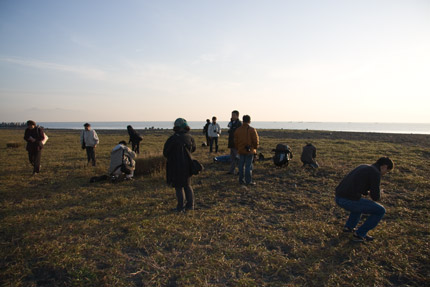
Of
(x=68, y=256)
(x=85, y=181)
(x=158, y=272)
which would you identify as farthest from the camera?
(x=85, y=181)

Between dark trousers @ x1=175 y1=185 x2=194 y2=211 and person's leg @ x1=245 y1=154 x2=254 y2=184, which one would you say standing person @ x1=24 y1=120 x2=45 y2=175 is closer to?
dark trousers @ x1=175 y1=185 x2=194 y2=211

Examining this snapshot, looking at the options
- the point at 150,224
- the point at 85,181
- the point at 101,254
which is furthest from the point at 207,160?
the point at 101,254

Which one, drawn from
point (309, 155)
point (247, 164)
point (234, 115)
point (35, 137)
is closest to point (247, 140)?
point (247, 164)

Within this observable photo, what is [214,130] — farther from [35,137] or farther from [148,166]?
[35,137]

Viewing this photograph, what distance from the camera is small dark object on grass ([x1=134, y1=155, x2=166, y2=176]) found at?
31.7 ft

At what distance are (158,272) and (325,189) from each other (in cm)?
641

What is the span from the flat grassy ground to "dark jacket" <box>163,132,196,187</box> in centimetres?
91

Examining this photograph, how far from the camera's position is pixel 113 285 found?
10.7ft

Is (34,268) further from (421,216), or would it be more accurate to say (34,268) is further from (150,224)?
(421,216)

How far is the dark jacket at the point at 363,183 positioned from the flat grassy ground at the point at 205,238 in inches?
38.3

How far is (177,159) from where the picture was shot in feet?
18.1

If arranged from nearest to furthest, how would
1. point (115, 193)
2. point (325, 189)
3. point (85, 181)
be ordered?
point (115, 193) → point (325, 189) → point (85, 181)

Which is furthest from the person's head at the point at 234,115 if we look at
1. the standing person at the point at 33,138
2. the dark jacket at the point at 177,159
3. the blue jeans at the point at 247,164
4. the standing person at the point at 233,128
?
the standing person at the point at 33,138

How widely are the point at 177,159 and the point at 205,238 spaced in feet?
6.28
